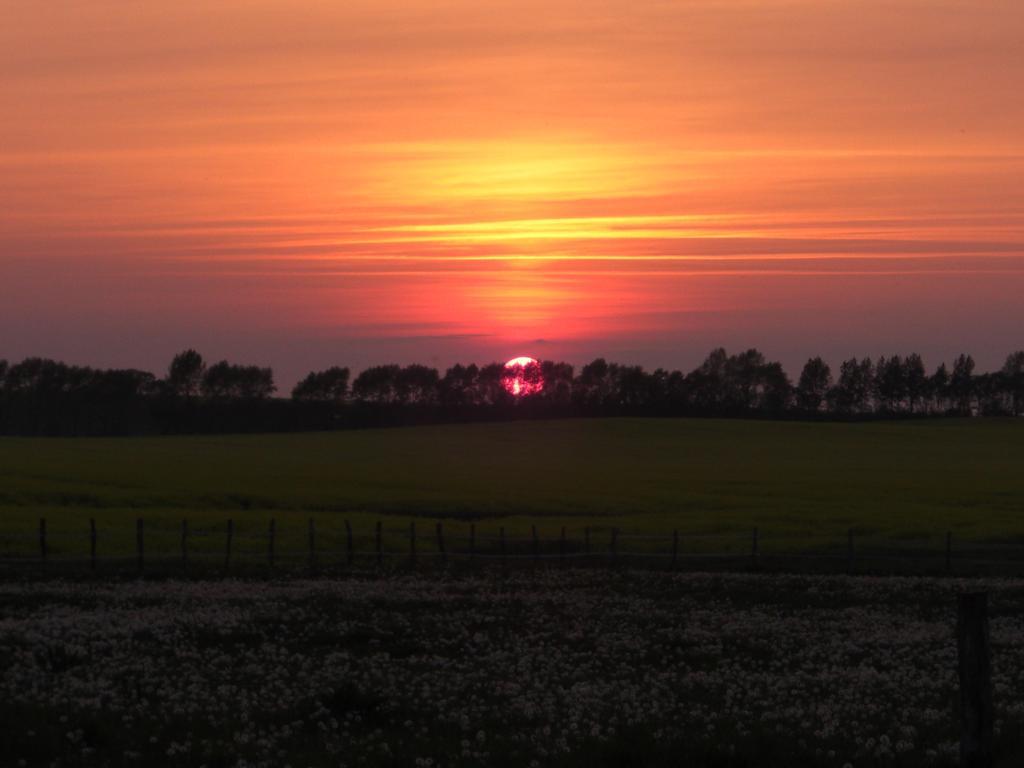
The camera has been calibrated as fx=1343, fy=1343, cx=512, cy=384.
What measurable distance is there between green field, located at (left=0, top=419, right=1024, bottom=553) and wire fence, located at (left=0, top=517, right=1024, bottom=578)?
65 centimetres

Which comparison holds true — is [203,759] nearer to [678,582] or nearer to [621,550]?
[678,582]

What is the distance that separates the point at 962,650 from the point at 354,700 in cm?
787

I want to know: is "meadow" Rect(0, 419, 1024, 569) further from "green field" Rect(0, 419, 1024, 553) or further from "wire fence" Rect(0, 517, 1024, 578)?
"wire fence" Rect(0, 517, 1024, 578)

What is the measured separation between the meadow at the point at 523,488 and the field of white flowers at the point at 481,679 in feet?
69.4

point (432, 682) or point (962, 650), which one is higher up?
point (962, 650)

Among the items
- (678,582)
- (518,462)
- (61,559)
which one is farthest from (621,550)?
(518,462)

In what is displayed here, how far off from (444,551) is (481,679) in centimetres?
3022

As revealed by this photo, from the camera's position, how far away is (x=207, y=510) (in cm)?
6469

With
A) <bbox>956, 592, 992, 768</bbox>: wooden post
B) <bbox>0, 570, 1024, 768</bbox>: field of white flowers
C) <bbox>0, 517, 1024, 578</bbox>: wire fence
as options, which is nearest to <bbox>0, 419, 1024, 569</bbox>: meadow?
<bbox>0, 517, 1024, 578</bbox>: wire fence

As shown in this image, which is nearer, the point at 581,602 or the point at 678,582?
the point at 581,602

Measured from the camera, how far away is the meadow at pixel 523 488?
2234 inches

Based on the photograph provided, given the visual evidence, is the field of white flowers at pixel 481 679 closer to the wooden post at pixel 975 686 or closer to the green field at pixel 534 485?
the wooden post at pixel 975 686

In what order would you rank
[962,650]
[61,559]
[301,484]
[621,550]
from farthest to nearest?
[301,484]
[621,550]
[61,559]
[962,650]

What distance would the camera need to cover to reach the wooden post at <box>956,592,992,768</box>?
11.7 metres
